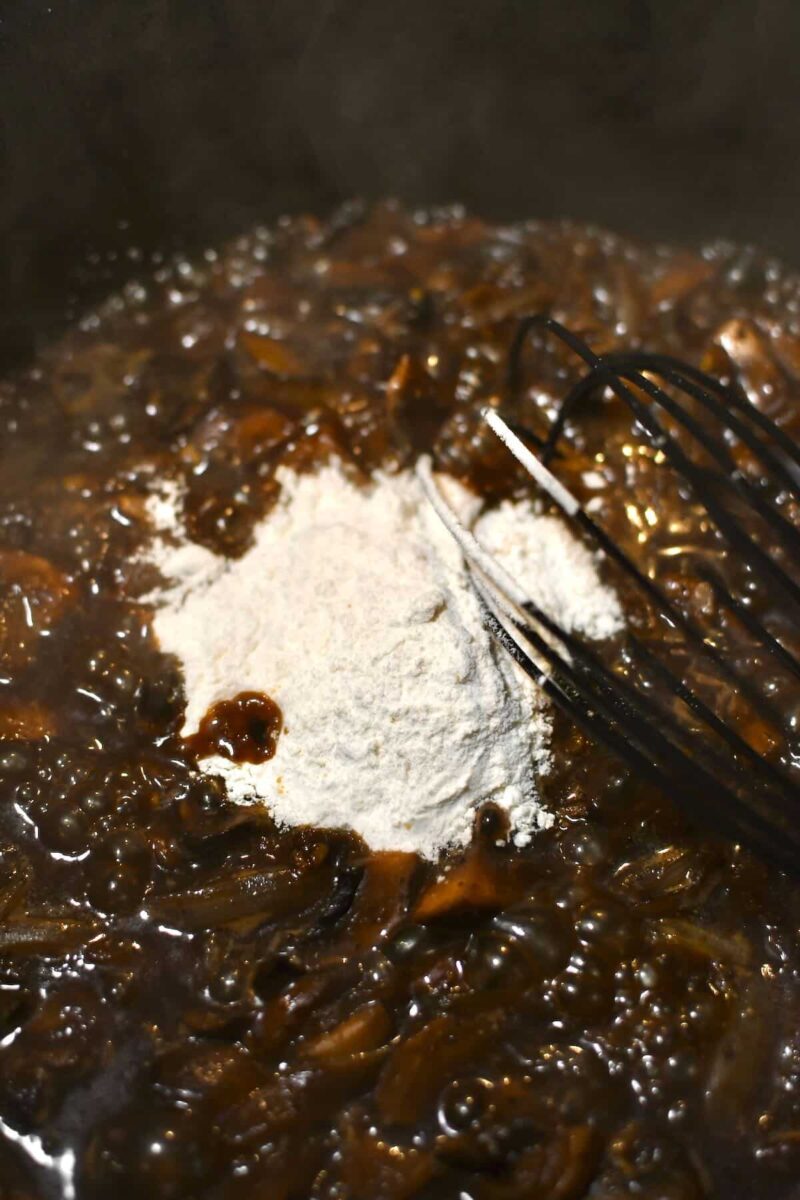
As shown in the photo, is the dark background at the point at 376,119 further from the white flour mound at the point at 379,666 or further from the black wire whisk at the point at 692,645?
the white flour mound at the point at 379,666

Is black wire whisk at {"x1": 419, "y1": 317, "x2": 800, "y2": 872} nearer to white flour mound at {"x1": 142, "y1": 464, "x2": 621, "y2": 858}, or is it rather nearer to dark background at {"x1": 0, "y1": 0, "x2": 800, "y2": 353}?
white flour mound at {"x1": 142, "y1": 464, "x2": 621, "y2": 858}

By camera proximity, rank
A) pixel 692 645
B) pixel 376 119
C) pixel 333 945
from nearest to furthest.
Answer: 1. pixel 333 945
2. pixel 692 645
3. pixel 376 119

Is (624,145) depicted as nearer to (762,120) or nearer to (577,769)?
(762,120)

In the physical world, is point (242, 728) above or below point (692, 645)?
above


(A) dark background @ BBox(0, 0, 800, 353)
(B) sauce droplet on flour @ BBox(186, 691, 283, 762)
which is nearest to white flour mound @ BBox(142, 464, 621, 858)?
(B) sauce droplet on flour @ BBox(186, 691, 283, 762)

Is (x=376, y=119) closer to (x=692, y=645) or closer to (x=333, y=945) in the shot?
(x=692, y=645)

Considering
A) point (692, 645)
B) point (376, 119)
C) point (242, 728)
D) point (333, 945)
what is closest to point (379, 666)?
point (242, 728)
